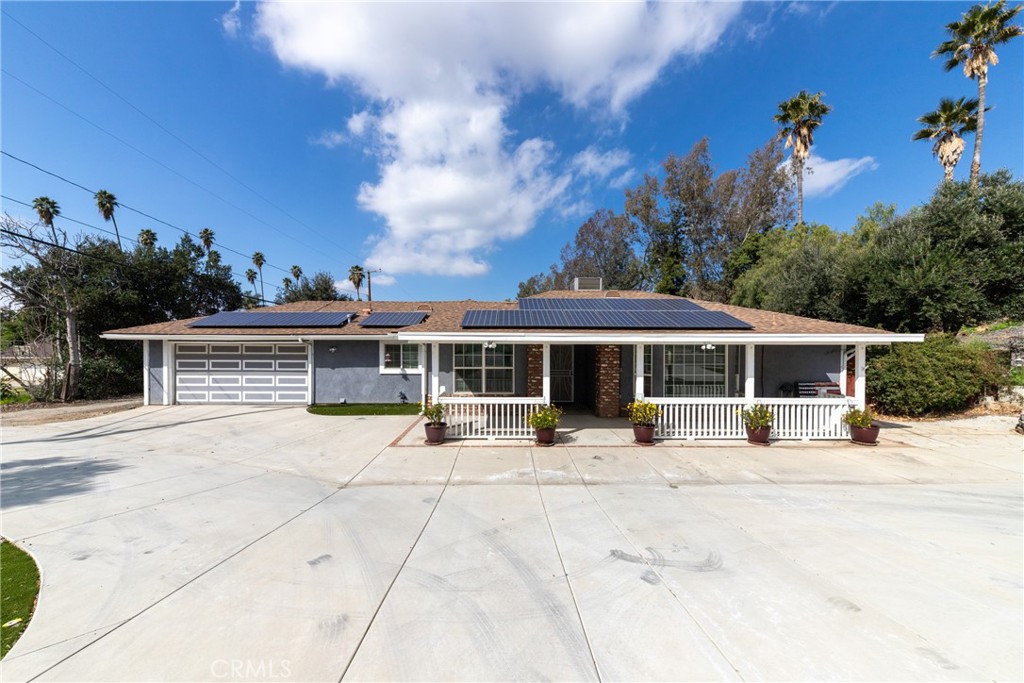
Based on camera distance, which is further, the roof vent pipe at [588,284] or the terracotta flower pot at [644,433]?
the roof vent pipe at [588,284]

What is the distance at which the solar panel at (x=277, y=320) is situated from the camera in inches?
521

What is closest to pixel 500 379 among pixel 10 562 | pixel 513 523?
pixel 513 523

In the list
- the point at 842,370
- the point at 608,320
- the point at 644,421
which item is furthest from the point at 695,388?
the point at 842,370

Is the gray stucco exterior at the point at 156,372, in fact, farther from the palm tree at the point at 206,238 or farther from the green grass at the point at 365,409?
the palm tree at the point at 206,238

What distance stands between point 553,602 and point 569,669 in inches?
26.3

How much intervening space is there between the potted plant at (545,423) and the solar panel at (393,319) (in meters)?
7.18

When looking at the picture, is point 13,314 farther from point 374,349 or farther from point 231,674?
point 231,674

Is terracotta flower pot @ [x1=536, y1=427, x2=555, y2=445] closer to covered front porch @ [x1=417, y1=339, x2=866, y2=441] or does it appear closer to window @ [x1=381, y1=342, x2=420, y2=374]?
covered front porch @ [x1=417, y1=339, x2=866, y2=441]

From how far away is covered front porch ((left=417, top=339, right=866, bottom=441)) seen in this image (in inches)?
338

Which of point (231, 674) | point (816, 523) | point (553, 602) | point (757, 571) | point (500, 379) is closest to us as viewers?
point (231, 674)

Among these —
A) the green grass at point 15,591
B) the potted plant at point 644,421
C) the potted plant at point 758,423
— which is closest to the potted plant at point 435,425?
the potted plant at point 644,421

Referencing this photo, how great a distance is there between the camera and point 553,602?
10.0ft

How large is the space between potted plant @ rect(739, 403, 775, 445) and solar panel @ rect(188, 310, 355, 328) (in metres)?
12.7

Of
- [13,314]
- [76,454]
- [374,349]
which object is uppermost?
[13,314]
